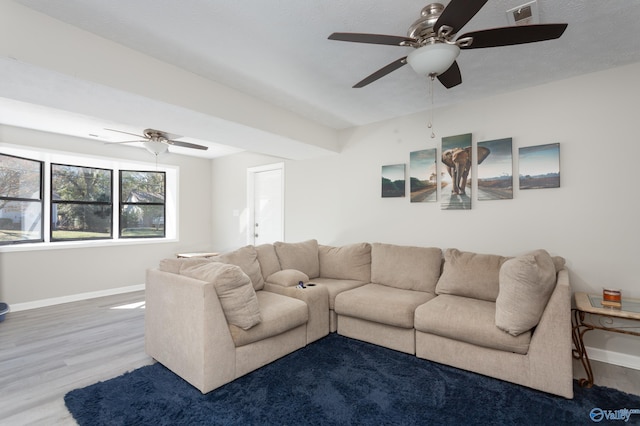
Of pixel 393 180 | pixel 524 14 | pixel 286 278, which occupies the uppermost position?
pixel 524 14

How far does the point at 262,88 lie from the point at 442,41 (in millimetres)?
1869

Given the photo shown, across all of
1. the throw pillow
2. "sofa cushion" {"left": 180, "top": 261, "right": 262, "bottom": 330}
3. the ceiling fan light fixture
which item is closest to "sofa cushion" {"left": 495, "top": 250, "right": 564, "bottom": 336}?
the throw pillow

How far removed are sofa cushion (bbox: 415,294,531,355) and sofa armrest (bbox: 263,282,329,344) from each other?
0.94 meters

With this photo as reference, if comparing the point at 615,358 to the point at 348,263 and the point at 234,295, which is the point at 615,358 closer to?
the point at 348,263

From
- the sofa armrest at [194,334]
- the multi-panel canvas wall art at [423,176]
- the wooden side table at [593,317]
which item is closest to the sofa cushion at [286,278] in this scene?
the sofa armrest at [194,334]

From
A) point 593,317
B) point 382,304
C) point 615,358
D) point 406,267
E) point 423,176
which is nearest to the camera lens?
point 615,358

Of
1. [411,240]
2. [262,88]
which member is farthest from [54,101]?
[411,240]

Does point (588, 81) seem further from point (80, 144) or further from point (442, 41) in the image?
point (80, 144)

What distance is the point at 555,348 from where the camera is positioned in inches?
84.6

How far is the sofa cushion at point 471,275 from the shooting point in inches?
115

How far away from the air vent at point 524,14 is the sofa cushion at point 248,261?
293 centimetres

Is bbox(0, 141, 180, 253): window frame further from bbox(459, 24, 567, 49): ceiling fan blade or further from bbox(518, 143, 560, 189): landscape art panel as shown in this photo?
bbox(518, 143, 560, 189): landscape art panel

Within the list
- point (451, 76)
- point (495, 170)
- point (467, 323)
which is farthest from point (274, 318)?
point (495, 170)

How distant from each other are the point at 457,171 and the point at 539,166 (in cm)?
76
